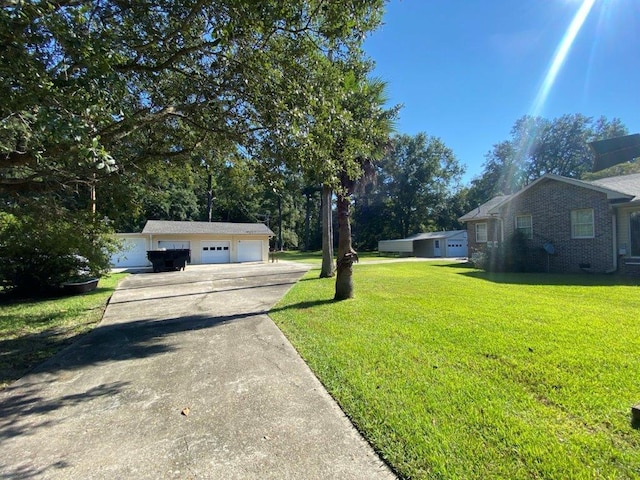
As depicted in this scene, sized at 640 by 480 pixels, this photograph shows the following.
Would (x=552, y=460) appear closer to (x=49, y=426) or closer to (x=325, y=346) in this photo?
(x=325, y=346)

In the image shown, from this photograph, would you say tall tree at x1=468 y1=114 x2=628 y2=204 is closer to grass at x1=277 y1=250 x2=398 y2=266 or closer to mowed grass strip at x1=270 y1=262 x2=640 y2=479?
grass at x1=277 y1=250 x2=398 y2=266

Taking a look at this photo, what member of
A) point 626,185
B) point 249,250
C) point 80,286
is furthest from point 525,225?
point 249,250

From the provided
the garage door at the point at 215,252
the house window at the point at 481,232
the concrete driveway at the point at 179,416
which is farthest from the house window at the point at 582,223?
the garage door at the point at 215,252

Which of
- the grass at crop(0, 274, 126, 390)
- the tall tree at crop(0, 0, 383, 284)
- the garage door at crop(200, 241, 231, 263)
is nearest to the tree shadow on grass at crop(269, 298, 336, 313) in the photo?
the tall tree at crop(0, 0, 383, 284)

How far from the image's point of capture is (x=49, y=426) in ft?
10.2

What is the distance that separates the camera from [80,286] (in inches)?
466

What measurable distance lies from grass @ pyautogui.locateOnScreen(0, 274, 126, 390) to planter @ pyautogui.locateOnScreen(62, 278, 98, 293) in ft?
1.55

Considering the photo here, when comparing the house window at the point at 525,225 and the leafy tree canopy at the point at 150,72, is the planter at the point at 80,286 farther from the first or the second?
the house window at the point at 525,225

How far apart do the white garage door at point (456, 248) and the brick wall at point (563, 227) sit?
56.2 feet

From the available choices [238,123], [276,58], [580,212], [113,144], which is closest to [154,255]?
[113,144]

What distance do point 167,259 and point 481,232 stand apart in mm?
19709

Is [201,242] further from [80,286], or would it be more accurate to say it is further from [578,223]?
[578,223]

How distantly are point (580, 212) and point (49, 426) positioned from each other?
17.8m

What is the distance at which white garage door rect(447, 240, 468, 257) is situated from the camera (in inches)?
1320
